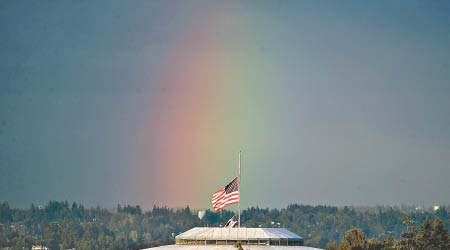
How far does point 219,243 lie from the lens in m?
109

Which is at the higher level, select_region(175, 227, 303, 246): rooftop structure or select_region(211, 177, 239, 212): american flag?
select_region(211, 177, 239, 212): american flag

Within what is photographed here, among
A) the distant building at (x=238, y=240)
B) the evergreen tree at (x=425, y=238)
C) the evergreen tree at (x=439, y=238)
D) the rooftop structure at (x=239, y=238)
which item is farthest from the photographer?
the evergreen tree at (x=425, y=238)

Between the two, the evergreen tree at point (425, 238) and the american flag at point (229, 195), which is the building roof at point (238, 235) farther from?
the evergreen tree at point (425, 238)

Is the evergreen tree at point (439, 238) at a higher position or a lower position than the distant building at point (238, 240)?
higher

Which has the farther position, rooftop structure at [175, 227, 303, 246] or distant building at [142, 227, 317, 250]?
rooftop structure at [175, 227, 303, 246]

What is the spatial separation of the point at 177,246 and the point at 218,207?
29.4ft

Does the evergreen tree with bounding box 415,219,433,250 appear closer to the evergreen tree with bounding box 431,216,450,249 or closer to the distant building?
the evergreen tree with bounding box 431,216,450,249

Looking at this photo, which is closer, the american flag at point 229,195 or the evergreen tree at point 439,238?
the american flag at point 229,195

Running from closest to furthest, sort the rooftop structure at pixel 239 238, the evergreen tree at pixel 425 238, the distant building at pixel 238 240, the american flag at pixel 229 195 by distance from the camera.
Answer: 1. the distant building at pixel 238 240
2. the rooftop structure at pixel 239 238
3. the american flag at pixel 229 195
4. the evergreen tree at pixel 425 238

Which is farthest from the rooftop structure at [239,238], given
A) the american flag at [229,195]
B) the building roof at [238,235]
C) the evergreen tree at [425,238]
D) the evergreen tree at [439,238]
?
the evergreen tree at [439,238]

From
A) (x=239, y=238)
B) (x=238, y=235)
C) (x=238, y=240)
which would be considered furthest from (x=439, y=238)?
(x=238, y=240)

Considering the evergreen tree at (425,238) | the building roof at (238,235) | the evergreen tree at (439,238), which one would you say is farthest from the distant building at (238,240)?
the evergreen tree at (439,238)

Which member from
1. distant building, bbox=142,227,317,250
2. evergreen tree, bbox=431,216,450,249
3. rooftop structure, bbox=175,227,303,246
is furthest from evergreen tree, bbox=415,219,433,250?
distant building, bbox=142,227,317,250

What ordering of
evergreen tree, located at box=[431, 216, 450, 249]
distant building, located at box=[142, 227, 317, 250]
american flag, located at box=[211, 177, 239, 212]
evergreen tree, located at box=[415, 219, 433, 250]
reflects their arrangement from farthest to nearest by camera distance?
evergreen tree, located at box=[415, 219, 433, 250], evergreen tree, located at box=[431, 216, 450, 249], american flag, located at box=[211, 177, 239, 212], distant building, located at box=[142, 227, 317, 250]
